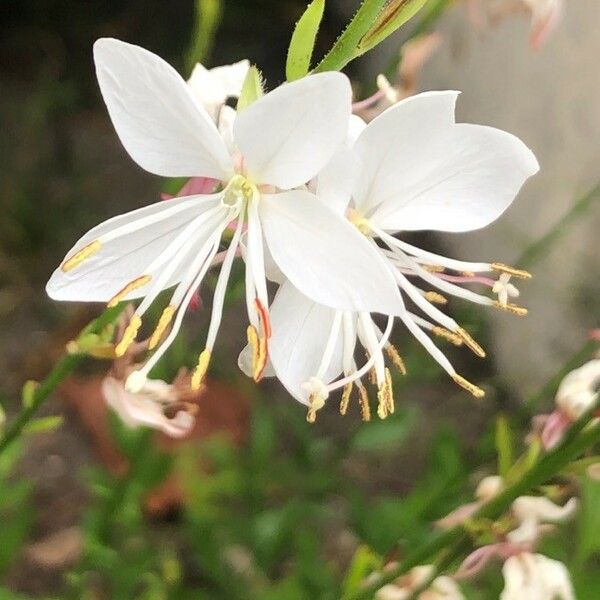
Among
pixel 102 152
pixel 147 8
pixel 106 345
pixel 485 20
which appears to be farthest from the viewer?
pixel 147 8

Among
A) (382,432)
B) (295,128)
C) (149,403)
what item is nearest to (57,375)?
(149,403)

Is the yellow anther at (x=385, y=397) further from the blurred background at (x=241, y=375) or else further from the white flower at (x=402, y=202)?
the blurred background at (x=241, y=375)

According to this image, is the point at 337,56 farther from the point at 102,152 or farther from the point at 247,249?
the point at 102,152

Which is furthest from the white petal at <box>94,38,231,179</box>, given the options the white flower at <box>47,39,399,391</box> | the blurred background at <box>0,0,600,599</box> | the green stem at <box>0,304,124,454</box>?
the blurred background at <box>0,0,600,599</box>

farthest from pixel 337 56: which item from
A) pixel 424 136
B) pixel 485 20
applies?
pixel 485 20

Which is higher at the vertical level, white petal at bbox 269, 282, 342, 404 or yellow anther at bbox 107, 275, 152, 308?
yellow anther at bbox 107, 275, 152, 308

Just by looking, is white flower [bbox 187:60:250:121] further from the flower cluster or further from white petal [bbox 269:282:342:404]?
white petal [bbox 269:282:342:404]

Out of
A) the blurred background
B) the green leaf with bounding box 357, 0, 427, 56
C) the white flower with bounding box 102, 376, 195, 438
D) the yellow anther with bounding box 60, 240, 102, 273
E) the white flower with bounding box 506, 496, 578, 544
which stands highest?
the green leaf with bounding box 357, 0, 427, 56
